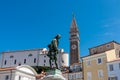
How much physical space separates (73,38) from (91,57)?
1982 inches

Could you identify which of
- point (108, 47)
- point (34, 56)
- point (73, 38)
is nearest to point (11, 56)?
point (34, 56)

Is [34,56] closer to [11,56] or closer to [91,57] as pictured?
[11,56]

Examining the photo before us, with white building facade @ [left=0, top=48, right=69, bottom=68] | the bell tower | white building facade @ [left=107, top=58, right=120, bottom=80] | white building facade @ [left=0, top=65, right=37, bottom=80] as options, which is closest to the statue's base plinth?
white building facade @ [left=107, top=58, right=120, bottom=80]

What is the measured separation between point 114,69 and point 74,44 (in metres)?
53.5

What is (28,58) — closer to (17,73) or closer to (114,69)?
(17,73)

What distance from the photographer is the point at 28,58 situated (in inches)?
3807

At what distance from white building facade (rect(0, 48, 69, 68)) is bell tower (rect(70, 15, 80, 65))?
472 cm

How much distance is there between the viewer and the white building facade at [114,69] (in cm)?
4044

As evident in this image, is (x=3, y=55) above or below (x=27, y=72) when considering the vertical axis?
above

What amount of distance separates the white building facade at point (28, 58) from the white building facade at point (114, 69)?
50958mm

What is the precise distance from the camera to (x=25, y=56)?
9756cm

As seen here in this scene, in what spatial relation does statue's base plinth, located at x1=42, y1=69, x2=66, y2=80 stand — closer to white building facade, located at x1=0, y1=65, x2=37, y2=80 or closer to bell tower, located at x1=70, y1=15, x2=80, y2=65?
white building facade, located at x1=0, y1=65, x2=37, y2=80

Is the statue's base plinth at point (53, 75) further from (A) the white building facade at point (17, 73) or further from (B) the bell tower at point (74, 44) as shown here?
(B) the bell tower at point (74, 44)

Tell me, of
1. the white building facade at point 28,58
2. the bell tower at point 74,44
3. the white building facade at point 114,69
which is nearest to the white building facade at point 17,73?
the white building facade at point 114,69
